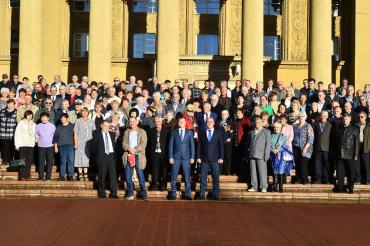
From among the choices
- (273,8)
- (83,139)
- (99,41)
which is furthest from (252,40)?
(83,139)

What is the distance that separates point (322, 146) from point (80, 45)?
26696 mm

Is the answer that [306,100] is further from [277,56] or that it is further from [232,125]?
[277,56]

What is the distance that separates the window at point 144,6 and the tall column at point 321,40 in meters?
13.1

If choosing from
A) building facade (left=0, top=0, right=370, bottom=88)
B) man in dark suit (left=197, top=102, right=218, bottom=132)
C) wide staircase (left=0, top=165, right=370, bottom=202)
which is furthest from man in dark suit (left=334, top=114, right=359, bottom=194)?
building facade (left=0, top=0, right=370, bottom=88)

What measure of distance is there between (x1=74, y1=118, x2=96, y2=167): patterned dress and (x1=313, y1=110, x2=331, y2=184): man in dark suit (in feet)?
22.3

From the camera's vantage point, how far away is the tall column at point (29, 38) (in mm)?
35500

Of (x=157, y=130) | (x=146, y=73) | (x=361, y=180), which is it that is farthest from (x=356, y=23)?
(x=157, y=130)

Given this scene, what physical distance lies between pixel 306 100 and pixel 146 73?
787 inches

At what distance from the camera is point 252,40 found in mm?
34156

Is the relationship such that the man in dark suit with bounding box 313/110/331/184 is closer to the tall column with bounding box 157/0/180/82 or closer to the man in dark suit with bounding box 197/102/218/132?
the man in dark suit with bounding box 197/102/218/132

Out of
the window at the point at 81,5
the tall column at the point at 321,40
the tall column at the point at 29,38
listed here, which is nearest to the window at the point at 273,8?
the tall column at the point at 321,40

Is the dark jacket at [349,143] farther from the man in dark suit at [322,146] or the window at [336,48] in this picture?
the window at [336,48]

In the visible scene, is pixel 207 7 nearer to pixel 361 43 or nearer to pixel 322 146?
pixel 361 43

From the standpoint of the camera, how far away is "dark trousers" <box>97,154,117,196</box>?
770 inches
